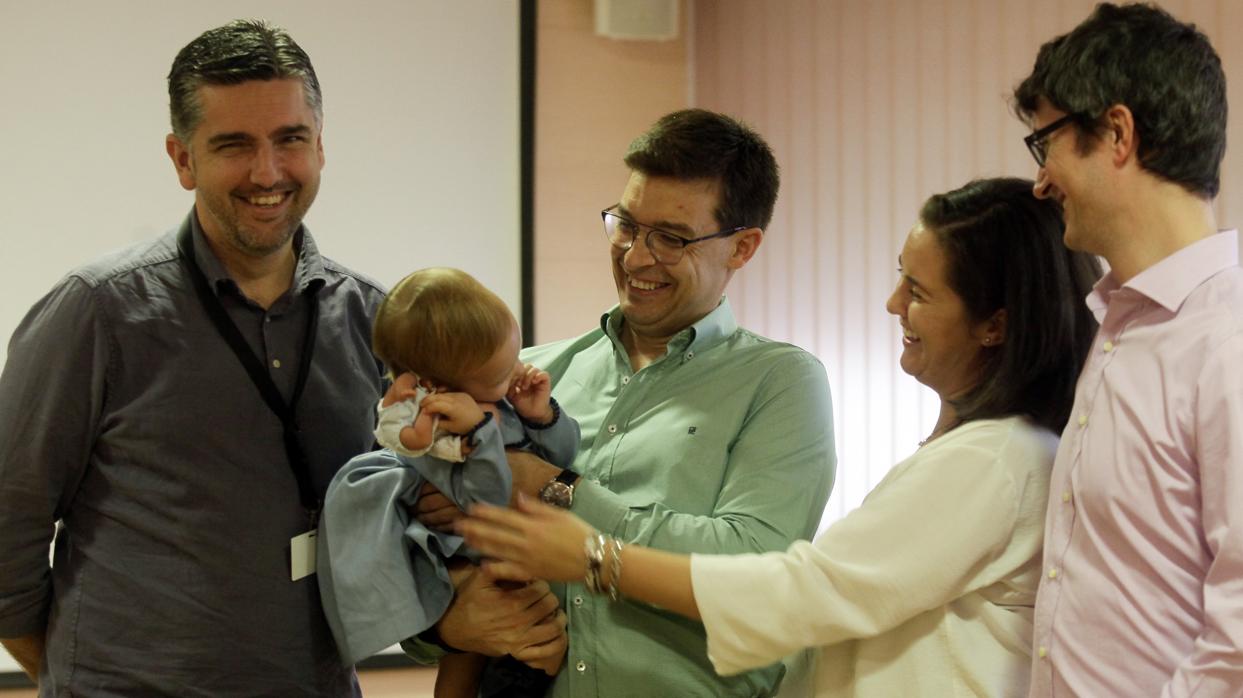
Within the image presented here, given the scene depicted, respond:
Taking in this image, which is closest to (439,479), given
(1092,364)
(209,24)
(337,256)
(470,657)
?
(470,657)

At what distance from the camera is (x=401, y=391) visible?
6.82ft

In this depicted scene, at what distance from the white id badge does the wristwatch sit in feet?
1.55

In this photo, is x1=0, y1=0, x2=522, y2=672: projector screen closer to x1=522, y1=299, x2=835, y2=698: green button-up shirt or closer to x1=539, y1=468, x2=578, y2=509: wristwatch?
x1=522, y1=299, x2=835, y2=698: green button-up shirt

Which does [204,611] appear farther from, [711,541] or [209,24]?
[209,24]

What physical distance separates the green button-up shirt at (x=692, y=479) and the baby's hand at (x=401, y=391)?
0.33m

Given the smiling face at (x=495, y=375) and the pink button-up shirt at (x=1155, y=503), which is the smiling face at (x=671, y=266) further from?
the pink button-up shirt at (x=1155, y=503)

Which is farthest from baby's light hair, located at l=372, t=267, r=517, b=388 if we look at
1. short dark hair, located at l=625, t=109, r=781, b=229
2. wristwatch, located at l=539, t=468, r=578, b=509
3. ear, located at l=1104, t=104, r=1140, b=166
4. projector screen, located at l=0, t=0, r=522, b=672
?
projector screen, located at l=0, t=0, r=522, b=672

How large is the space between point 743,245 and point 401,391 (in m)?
0.78

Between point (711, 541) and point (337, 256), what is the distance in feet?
8.03

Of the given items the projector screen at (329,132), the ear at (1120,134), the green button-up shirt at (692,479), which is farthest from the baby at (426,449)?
the projector screen at (329,132)

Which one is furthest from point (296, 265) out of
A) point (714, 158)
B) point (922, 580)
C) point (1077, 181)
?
point (1077, 181)

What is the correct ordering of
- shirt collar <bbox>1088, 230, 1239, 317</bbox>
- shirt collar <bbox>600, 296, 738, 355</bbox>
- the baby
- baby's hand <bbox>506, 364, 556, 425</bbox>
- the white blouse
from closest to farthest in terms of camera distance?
shirt collar <bbox>1088, 230, 1239, 317</bbox>, the white blouse, the baby, baby's hand <bbox>506, 364, 556, 425</bbox>, shirt collar <bbox>600, 296, 738, 355</bbox>

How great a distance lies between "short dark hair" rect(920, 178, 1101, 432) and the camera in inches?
75.4

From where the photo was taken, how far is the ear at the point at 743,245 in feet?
8.05
